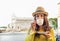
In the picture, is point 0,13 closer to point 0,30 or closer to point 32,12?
point 0,30

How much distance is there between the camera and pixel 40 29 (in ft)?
2.78

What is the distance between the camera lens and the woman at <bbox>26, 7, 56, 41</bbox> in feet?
2.74

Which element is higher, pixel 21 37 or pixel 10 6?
pixel 10 6

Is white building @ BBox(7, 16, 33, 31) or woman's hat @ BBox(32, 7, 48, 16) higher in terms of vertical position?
woman's hat @ BBox(32, 7, 48, 16)

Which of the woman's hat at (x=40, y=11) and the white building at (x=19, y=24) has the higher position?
the woman's hat at (x=40, y=11)

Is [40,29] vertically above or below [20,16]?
below

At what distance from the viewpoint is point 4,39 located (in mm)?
836

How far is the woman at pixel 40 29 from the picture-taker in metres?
0.83

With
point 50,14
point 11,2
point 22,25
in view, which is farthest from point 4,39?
point 50,14

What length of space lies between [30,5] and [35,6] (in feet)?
0.13

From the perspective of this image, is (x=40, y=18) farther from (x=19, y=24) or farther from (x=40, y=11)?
(x=19, y=24)

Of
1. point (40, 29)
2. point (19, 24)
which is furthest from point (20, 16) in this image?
point (40, 29)

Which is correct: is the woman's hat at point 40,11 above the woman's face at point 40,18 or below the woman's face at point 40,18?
above

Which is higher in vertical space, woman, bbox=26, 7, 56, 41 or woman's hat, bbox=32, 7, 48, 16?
woman's hat, bbox=32, 7, 48, 16
